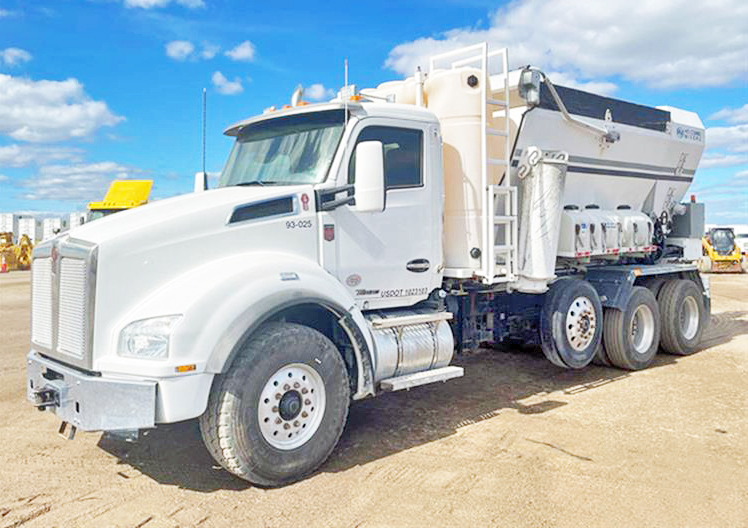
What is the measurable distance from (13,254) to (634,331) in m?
30.7

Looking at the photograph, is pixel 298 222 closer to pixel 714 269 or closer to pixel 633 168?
pixel 633 168

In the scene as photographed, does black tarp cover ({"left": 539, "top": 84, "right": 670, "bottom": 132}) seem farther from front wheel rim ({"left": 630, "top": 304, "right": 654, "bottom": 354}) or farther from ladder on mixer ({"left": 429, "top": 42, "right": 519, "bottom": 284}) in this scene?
front wheel rim ({"left": 630, "top": 304, "right": 654, "bottom": 354})

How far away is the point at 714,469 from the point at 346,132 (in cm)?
404

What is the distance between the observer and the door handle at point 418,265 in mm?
5938

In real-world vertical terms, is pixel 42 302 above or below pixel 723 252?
below

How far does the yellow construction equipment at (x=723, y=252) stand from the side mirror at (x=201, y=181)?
26.7 metres

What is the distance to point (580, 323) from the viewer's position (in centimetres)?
761

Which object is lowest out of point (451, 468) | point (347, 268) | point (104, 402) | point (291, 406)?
point (451, 468)

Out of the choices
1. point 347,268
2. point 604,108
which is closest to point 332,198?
point 347,268

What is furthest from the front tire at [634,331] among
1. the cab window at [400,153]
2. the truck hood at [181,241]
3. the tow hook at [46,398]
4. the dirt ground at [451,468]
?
the tow hook at [46,398]

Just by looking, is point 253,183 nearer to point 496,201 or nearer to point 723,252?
point 496,201

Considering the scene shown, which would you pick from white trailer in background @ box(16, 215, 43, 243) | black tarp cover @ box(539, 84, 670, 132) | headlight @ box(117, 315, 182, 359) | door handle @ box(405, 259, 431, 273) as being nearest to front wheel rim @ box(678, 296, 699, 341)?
black tarp cover @ box(539, 84, 670, 132)

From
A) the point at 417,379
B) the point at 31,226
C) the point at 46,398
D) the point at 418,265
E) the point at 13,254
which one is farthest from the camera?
→ the point at 31,226

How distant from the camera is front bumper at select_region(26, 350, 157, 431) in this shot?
4043 millimetres
